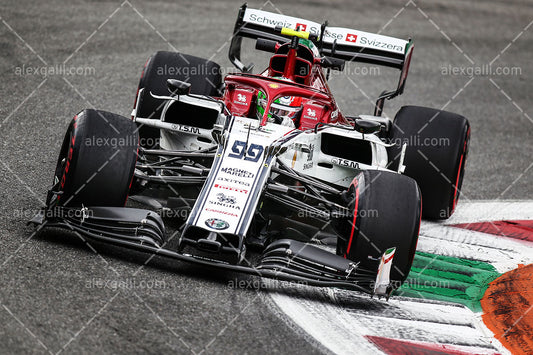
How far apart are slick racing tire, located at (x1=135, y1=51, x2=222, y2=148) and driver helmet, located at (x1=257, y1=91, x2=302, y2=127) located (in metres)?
1.13

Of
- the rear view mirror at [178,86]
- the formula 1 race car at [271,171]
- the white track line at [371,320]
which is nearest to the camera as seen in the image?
the white track line at [371,320]

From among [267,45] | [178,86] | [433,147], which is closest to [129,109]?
[267,45]

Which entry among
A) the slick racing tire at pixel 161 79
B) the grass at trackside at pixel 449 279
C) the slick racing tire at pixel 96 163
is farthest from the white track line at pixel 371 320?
the slick racing tire at pixel 161 79

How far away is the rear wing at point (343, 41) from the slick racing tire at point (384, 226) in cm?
276

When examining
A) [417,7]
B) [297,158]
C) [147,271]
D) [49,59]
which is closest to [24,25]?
[49,59]

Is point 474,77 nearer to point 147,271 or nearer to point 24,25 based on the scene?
point 24,25

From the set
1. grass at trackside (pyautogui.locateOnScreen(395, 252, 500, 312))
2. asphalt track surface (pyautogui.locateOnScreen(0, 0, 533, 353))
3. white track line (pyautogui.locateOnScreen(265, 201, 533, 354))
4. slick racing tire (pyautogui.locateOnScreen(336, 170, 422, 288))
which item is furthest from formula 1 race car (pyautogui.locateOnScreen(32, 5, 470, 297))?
grass at trackside (pyautogui.locateOnScreen(395, 252, 500, 312))

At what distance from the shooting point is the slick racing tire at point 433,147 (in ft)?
27.2

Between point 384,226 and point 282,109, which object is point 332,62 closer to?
point 282,109

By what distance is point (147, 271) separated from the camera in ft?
19.9

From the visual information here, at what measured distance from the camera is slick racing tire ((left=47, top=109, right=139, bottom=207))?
6328 mm

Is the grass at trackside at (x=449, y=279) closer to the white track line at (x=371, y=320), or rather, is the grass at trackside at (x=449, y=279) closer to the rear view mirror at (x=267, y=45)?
the white track line at (x=371, y=320)

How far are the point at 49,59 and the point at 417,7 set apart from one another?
11598 millimetres

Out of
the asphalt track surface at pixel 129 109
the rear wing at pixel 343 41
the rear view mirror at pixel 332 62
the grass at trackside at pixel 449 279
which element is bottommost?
the grass at trackside at pixel 449 279
